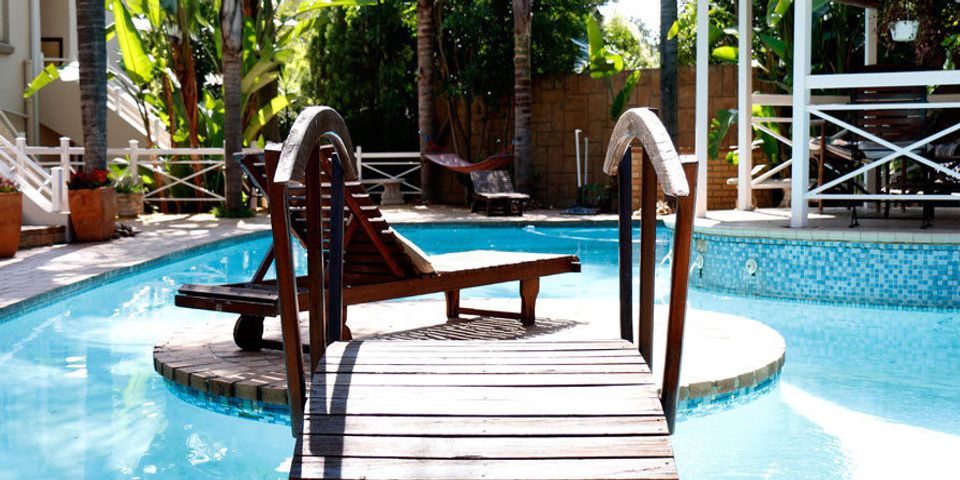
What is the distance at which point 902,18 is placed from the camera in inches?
404

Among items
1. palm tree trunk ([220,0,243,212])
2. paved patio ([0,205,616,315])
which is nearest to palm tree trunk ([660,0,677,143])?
paved patio ([0,205,616,315])

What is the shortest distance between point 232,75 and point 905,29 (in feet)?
27.4

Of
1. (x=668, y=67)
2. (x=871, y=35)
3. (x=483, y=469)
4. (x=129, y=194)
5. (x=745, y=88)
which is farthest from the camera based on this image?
(x=129, y=194)

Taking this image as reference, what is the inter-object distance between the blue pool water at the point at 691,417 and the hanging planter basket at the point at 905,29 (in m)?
3.77

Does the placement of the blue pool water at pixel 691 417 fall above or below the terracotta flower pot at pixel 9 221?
below

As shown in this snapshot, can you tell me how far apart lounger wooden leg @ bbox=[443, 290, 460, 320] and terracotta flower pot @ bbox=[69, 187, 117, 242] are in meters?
6.09

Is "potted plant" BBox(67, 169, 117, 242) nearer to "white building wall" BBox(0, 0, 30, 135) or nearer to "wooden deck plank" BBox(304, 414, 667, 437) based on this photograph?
"white building wall" BBox(0, 0, 30, 135)

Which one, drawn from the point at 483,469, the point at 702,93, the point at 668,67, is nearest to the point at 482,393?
the point at 483,469

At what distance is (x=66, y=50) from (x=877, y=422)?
61.7 feet

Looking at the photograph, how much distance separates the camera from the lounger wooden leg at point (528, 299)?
20.1ft

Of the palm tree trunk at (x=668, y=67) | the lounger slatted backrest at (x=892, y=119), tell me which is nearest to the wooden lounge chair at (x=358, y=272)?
the lounger slatted backrest at (x=892, y=119)

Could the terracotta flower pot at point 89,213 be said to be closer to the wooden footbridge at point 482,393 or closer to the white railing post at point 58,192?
the white railing post at point 58,192

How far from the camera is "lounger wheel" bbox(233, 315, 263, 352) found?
5.33 metres

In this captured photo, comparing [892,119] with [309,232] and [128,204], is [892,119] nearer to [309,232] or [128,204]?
[309,232]
